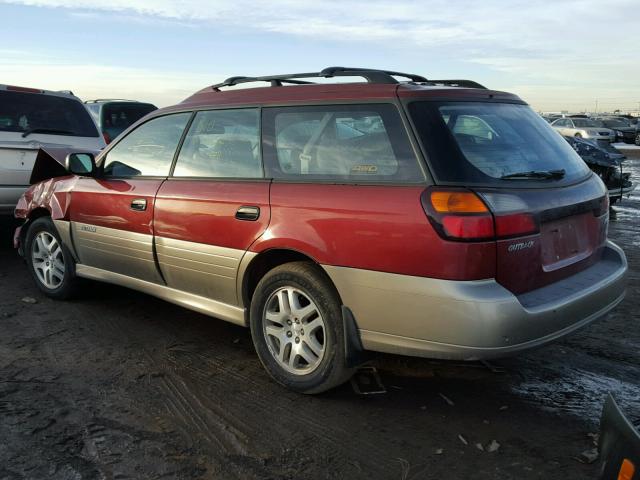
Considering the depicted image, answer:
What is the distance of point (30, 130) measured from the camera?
6.84m

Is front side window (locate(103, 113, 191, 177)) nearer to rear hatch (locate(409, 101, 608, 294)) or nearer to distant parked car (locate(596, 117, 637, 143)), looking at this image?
rear hatch (locate(409, 101, 608, 294))

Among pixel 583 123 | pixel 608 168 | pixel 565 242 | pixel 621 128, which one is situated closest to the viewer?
pixel 565 242

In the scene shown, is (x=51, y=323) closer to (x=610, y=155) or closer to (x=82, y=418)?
(x=82, y=418)

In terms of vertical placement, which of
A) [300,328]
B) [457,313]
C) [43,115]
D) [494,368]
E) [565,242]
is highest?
[43,115]

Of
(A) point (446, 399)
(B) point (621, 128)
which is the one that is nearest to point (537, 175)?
(A) point (446, 399)

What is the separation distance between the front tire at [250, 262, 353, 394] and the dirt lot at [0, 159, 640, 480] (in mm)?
152

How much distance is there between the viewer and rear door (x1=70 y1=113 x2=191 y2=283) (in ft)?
13.9

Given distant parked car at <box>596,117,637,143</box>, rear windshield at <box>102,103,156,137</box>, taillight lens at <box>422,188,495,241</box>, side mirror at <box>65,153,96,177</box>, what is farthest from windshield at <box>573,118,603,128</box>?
taillight lens at <box>422,188,495,241</box>

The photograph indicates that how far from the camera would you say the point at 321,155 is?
339 cm

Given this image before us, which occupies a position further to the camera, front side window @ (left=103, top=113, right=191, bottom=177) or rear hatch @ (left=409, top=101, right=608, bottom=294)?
front side window @ (left=103, top=113, right=191, bottom=177)

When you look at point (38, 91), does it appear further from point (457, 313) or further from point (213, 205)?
point (457, 313)

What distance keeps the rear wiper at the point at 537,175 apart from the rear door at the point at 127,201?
7.49 feet

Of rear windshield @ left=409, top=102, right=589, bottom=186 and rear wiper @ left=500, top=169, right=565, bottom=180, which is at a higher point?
rear windshield @ left=409, top=102, right=589, bottom=186

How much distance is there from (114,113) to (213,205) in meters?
9.95
